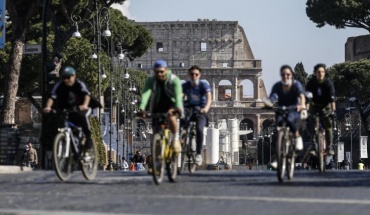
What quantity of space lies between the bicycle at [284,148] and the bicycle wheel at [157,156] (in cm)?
142

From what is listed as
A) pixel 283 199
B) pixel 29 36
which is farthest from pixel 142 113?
pixel 29 36

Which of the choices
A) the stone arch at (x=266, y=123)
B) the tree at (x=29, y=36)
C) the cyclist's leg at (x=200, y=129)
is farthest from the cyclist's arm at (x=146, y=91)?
the stone arch at (x=266, y=123)

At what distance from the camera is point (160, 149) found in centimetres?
1462

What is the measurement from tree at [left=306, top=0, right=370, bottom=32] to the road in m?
69.1

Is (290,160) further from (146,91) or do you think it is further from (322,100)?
(322,100)

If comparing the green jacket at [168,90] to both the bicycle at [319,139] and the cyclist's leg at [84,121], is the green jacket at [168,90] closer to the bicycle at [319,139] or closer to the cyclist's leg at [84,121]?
the cyclist's leg at [84,121]

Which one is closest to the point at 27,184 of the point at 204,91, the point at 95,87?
the point at 204,91

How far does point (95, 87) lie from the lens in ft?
202

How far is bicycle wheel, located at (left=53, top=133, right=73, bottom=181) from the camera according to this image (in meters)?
15.3

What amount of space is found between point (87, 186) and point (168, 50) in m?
157

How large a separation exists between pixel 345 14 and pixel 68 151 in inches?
2784

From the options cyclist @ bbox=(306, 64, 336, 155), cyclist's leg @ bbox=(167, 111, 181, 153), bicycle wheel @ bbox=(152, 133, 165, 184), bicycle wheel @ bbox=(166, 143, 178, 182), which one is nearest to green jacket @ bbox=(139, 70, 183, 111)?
cyclist's leg @ bbox=(167, 111, 181, 153)

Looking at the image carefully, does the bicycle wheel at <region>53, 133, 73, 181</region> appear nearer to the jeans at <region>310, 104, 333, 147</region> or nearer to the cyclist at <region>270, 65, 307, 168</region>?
the cyclist at <region>270, 65, 307, 168</region>

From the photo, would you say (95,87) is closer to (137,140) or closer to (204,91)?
(204,91)
